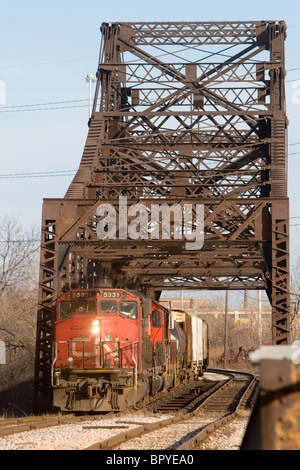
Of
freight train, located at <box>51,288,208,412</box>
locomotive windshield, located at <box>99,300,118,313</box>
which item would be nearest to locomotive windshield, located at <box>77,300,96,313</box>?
freight train, located at <box>51,288,208,412</box>

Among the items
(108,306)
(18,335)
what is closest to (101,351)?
(108,306)

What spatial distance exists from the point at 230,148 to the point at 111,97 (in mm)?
6771

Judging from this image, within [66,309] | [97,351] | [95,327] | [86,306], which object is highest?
[86,306]

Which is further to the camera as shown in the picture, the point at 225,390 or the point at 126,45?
the point at 126,45

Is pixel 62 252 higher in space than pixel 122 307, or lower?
higher

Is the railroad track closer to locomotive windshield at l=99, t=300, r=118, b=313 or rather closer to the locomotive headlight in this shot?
the locomotive headlight

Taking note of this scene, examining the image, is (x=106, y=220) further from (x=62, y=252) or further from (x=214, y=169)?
(x=214, y=169)

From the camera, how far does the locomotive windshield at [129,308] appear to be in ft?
64.6

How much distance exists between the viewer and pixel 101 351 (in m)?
19.2

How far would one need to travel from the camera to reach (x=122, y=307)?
19859mm

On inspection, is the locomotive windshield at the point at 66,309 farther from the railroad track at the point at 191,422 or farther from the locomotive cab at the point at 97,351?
the railroad track at the point at 191,422

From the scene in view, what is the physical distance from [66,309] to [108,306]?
128cm

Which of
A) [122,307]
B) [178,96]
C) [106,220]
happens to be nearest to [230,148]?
[178,96]

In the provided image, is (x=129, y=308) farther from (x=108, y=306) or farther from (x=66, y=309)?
(x=66, y=309)
